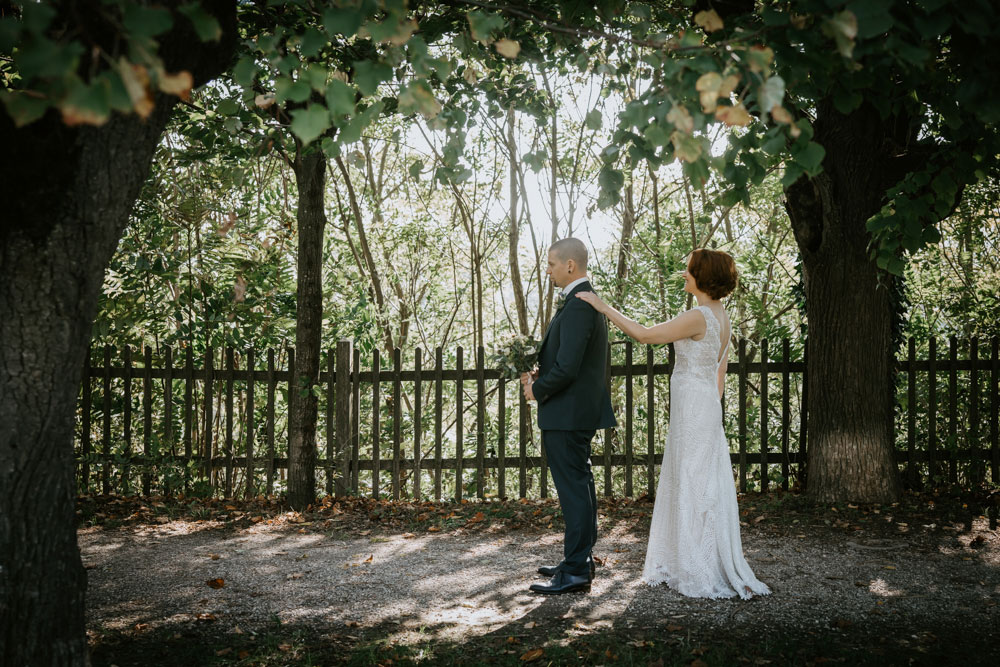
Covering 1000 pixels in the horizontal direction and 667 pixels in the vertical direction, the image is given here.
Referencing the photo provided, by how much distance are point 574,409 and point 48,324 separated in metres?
2.82

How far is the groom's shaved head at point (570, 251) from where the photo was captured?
15.0 ft

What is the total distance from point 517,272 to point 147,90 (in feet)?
36.1

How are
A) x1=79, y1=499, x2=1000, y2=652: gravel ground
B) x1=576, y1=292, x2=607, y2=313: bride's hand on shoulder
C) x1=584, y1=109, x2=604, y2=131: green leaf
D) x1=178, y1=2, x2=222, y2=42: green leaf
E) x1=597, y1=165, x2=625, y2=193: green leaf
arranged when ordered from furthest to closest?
1. x1=576, y1=292, x2=607, y2=313: bride's hand on shoulder
2. x1=79, y1=499, x2=1000, y2=652: gravel ground
3. x1=597, y1=165, x2=625, y2=193: green leaf
4. x1=584, y1=109, x2=604, y2=131: green leaf
5. x1=178, y1=2, x2=222, y2=42: green leaf

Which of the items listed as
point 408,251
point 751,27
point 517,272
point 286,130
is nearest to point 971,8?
point 751,27

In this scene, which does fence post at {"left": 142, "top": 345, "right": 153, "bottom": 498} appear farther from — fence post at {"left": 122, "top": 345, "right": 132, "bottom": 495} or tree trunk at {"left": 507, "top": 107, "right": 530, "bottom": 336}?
tree trunk at {"left": 507, "top": 107, "right": 530, "bottom": 336}

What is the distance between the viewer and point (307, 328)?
708 cm

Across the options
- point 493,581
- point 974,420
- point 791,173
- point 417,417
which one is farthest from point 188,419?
point 974,420

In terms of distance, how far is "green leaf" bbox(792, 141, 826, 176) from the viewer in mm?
2818

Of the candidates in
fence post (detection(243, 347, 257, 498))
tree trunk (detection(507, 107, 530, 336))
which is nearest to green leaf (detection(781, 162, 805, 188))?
fence post (detection(243, 347, 257, 498))

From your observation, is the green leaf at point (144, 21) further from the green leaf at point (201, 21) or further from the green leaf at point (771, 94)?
the green leaf at point (771, 94)

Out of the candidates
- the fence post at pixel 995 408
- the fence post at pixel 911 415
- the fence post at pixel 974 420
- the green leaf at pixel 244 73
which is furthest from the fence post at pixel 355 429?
the fence post at pixel 995 408

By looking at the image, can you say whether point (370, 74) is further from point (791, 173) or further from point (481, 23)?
point (791, 173)

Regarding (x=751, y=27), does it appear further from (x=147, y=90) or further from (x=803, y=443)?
(x=803, y=443)

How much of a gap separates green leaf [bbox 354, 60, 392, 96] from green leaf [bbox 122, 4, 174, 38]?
0.73 m
